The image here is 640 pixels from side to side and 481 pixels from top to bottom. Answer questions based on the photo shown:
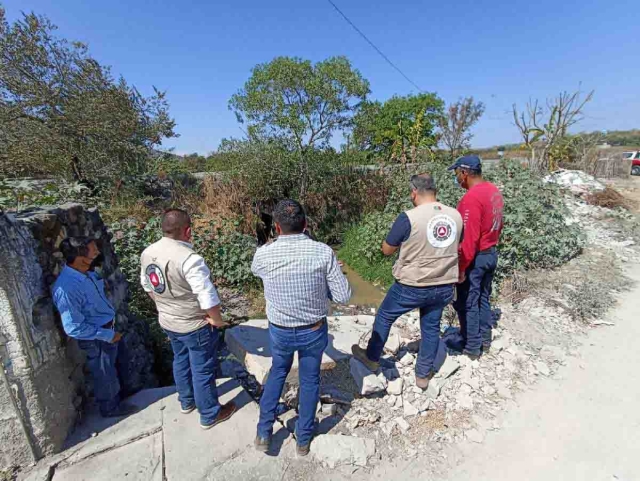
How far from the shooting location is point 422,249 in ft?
8.46

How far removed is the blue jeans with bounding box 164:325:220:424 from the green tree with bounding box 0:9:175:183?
244 inches

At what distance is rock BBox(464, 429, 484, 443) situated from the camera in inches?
99.9

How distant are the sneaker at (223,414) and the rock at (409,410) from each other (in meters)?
1.47

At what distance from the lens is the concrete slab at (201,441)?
2205 mm

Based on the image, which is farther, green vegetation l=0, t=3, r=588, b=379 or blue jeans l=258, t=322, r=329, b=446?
green vegetation l=0, t=3, r=588, b=379

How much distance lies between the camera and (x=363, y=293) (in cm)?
645

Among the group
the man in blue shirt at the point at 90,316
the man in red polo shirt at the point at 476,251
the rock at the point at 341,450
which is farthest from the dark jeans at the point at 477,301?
the man in blue shirt at the point at 90,316

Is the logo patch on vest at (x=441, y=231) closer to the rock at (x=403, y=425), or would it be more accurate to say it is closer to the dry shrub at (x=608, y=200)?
the rock at (x=403, y=425)

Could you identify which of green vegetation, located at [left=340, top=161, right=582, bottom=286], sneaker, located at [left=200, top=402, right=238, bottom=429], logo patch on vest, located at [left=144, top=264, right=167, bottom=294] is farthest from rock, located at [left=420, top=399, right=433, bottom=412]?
green vegetation, located at [left=340, top=161, right=582, bottom=286]

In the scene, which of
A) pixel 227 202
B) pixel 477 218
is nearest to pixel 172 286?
pixel 477 218

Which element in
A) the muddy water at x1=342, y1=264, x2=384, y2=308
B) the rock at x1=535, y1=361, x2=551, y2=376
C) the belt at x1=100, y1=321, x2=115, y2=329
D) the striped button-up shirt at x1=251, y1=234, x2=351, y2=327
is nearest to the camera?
the striped button-up shirt at x1=251, y1=234, x2=351, y2=327

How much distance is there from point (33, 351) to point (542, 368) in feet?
14.1

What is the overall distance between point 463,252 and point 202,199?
707 cm

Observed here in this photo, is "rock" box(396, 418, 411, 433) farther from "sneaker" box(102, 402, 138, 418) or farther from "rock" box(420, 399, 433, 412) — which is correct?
"sneaker" box(102, 402, 138, 418)
